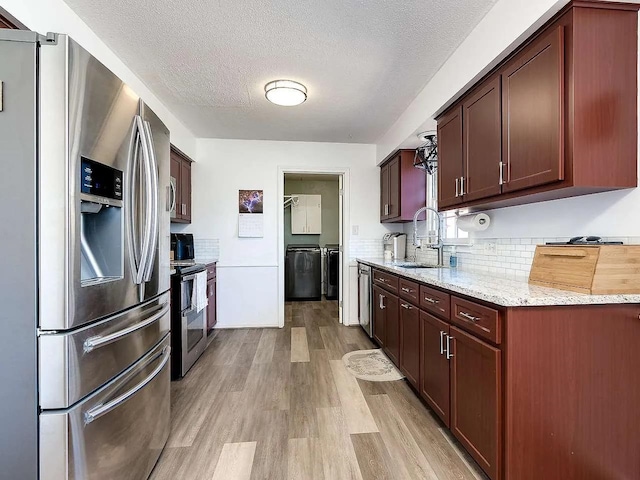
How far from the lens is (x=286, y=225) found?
6840 mm

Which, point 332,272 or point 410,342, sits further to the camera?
point 332,272

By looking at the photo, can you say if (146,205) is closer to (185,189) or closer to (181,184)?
(181,184)

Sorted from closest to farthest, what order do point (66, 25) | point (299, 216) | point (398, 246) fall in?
1. point (66, 25)
2. point (398, 246)
3. point (299, 216)

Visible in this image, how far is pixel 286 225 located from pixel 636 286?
590 cm

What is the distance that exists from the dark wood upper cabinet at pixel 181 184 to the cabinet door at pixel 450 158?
8.67 ft

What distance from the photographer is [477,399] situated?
4.98ft

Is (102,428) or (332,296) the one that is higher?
(102,428)

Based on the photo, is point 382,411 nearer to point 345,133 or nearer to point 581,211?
point 581,211

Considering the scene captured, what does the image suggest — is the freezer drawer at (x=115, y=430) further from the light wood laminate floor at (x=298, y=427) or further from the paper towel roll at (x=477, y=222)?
the paper towel roll at (x=477, y=222)

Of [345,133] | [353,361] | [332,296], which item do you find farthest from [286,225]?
[353,361]

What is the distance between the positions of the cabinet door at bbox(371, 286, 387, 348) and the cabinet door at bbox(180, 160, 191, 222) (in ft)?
7.90

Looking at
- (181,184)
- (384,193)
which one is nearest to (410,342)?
(384,193)

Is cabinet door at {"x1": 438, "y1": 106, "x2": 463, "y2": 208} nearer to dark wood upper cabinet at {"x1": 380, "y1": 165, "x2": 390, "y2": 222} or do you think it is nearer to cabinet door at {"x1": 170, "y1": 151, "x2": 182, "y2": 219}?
dark wood upper cabinet at {"x1": 380, "y1": 165, "x2": 390, "y2": 222}

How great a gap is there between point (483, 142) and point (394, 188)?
183 cm
